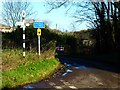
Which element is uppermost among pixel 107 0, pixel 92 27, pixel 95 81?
pixel 107 0

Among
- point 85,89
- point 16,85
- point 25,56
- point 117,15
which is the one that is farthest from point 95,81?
point 117,15

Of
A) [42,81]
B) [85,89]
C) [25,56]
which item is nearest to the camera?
[85,89]

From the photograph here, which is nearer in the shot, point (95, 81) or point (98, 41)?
point (95, 81)

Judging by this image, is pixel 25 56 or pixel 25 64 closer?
pixel 25 64

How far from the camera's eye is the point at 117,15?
91.2 ft

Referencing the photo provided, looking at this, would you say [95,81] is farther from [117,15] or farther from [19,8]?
[19,8]

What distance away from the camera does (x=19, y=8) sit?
48.2 meters

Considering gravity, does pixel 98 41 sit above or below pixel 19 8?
below

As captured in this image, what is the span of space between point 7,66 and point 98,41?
2008cm

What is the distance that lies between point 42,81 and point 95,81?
218 cm

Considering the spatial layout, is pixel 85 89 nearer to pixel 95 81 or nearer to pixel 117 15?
pixel 95 81

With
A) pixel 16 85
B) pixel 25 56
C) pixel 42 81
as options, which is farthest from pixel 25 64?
pixel 16 85

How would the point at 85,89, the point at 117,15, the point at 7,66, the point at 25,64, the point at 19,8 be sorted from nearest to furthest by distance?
the point at 85,89 → the point at 7,66 → the point at 25,64 → the point at 117,15 → the point at 19,8

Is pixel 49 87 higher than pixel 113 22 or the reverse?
the reverse
